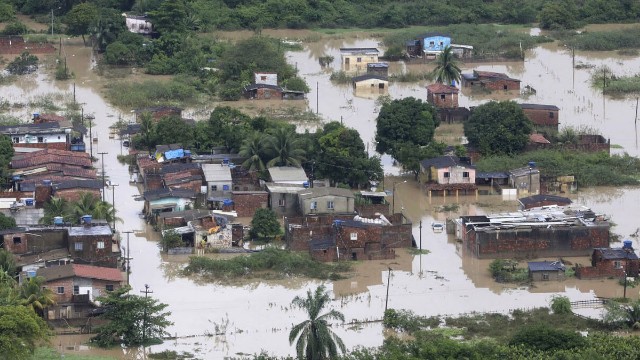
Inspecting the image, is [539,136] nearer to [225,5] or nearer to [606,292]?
[606,292]

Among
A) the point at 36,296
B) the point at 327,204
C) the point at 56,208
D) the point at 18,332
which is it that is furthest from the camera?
the point at 327,204

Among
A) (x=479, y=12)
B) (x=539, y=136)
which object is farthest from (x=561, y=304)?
(x=479, y=12)

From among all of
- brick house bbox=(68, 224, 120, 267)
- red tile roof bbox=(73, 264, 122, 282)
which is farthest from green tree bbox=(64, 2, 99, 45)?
red tile roof bbox=(73, 264, 122, 282)

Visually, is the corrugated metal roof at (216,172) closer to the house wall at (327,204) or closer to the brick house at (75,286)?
the house wall at (327,204)

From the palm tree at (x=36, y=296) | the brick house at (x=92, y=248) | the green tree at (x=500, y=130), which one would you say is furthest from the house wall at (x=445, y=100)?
the palm tree at (x=36, y=296)

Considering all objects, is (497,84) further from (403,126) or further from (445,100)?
(403,126)

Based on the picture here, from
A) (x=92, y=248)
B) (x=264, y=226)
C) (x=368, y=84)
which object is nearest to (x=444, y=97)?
(x=368, y=84)
